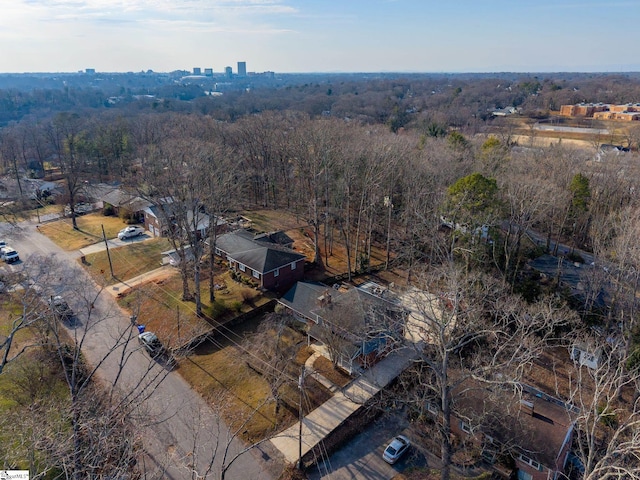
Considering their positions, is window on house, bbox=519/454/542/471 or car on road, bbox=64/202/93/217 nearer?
window on house, bbox=519/454/542/471

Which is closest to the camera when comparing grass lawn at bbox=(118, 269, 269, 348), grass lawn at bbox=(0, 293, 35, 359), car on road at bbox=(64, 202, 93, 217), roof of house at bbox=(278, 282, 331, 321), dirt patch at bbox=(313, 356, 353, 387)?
dirt patch at bbox=(313, 356, 353, 387)

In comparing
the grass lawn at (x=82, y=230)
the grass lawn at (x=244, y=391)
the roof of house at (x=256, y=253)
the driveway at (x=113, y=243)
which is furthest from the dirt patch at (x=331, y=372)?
the grass lawn at (x=82, y=230)

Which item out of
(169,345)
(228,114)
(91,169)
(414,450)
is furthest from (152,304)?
(228,114)

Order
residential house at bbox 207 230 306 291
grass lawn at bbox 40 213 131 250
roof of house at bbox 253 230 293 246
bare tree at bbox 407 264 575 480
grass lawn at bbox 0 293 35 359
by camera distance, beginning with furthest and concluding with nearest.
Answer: grass lawn at bbox 40 213 131 250 < roof of house at bbox 253 230 293 246 < residential house at bbox 207 230 306 291 < grass lawn at bbox 0 293 35 359 < bare tree at bbox 407 264 575 480

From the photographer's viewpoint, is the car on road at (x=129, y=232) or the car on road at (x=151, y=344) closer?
the car on road at (x=151, y=344)

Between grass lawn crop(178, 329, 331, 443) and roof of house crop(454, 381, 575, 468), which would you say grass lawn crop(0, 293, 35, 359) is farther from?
roof of house crop(454, 381, 575, 468)

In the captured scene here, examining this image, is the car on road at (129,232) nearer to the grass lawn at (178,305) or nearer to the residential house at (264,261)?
the grass lawn at (178,305)

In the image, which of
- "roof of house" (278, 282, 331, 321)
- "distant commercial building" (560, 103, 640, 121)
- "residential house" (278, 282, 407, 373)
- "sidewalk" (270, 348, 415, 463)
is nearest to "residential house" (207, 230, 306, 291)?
"roof of house" (278, 282, 331, 321)

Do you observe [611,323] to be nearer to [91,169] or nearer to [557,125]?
[91,169]

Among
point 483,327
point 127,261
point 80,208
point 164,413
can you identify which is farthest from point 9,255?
point 483,327
